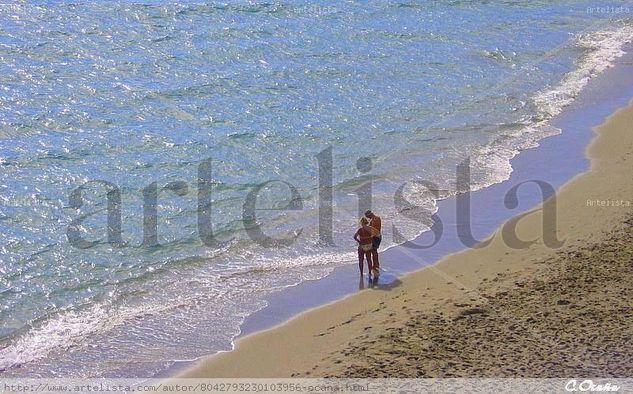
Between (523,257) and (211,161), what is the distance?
27.0ft

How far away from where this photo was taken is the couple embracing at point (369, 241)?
15000 mm

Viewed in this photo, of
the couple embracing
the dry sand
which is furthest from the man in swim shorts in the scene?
the dry sand

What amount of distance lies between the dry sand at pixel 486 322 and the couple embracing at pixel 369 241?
0.57 metres

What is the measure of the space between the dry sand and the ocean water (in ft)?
4.09

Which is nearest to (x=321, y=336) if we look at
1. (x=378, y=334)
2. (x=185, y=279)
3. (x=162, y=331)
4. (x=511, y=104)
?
(x=378, y=334)

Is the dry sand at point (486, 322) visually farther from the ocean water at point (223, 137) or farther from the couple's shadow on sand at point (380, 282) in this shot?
the ocean water at point (223, 137)

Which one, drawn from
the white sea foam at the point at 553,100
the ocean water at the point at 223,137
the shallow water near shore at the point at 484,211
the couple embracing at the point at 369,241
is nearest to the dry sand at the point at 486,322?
the shallow water near shore at the point at 484,211

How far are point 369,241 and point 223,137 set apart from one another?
27.9 feet

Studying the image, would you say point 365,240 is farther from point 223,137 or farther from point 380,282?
point 223,137

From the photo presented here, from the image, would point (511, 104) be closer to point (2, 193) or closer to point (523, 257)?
point (523, 257)

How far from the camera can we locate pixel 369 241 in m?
15.0

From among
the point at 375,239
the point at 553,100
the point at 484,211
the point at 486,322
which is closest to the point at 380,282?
the point at 375,239

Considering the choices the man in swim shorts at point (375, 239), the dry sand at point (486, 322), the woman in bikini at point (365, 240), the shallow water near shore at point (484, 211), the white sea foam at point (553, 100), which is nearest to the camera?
the dry sand at point (486, 322)

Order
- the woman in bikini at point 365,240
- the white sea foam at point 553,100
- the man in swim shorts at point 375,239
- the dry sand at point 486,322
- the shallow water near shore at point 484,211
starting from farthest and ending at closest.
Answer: the white sea foam at point 553,100 → the man in swim shorts at point 375,239 → the woman in bikini at point 365,240 → the shallow water near shore at point 484,211 → the dry sand at point 486,322
